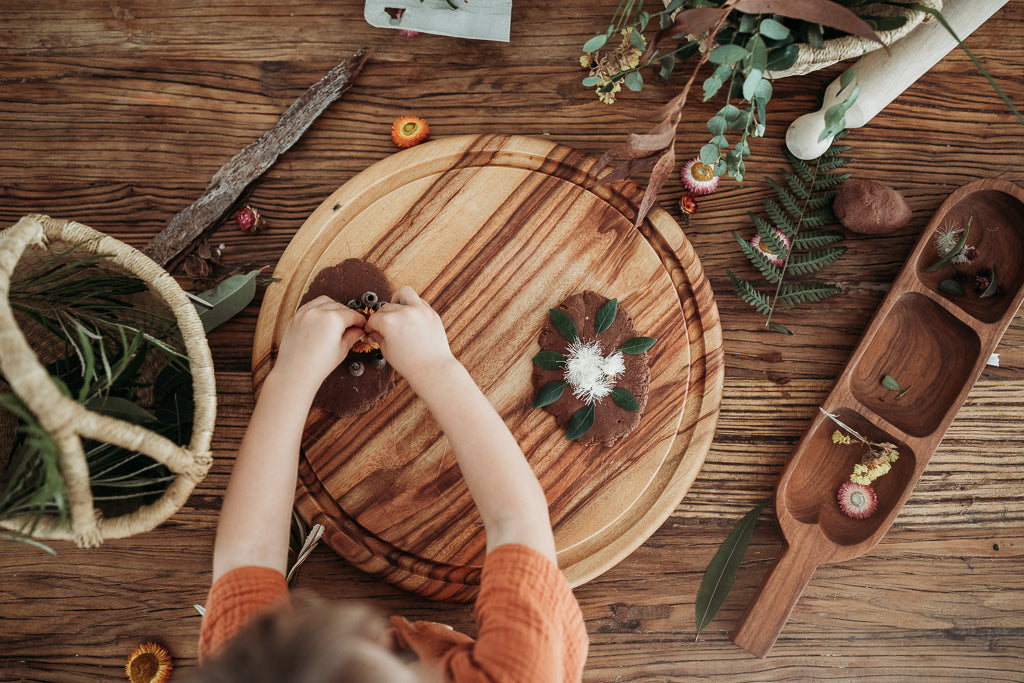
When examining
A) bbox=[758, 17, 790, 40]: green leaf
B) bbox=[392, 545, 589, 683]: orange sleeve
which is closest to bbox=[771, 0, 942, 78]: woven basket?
bbox=[758, 17, 790, 40]: green leaf

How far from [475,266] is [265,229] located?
0.36 m

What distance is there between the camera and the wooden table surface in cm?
93

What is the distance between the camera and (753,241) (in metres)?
0.93

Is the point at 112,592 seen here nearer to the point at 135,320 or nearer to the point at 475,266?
the point at 135,320

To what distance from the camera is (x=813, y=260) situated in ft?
2.94

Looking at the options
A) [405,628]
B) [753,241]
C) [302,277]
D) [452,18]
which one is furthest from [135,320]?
[753,241]

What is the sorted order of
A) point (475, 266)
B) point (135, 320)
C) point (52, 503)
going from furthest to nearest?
point (475, 266)
point (135, 320)
point (52, 503)

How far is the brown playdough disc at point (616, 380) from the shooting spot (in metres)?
0.85

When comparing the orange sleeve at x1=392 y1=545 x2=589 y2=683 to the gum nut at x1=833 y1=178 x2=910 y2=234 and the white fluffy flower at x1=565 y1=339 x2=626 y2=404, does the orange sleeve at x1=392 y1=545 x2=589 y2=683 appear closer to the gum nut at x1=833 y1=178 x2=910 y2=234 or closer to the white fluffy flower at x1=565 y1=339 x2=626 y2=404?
the white fluffy flower at x1=565 y1=339 x2=626 y2=404

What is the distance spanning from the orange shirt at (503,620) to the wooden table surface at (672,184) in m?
0.24

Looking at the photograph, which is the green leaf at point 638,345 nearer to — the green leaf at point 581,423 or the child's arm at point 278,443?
the green leaf at point 581,423

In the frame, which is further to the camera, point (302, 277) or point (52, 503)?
point (302, 277)

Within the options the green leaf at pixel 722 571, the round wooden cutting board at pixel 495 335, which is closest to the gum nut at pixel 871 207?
the round wooden cutting board at pixel 495 335

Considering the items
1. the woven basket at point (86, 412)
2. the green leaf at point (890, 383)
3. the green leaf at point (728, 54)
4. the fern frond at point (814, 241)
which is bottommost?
the green leaf at point (890, 383)
